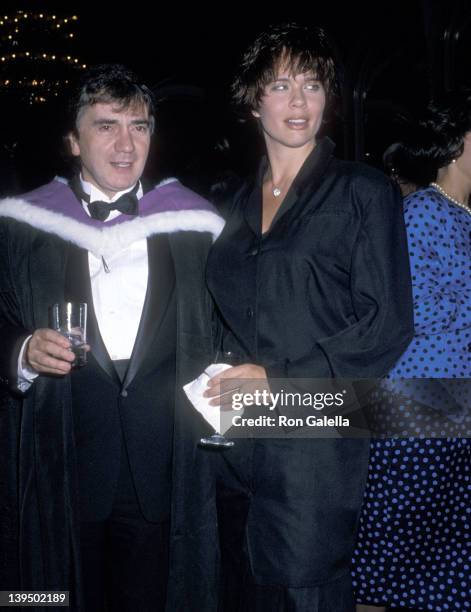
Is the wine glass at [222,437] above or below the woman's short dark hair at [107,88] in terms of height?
below

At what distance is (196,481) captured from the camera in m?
2.10

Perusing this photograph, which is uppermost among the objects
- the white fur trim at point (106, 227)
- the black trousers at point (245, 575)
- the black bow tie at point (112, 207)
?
the black bow tie at point (112, 207)

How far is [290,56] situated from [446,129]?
747 millimetres

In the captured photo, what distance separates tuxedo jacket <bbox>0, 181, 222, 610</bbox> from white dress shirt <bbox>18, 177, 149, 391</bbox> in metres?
0.03

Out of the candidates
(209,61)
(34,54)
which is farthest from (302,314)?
(209,61)

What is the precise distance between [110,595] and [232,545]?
46 cm

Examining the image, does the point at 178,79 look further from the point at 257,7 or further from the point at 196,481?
the point at 196,481

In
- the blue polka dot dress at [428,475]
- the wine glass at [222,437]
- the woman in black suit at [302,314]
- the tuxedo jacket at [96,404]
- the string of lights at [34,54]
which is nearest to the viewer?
the woman in black suit at [302,314]

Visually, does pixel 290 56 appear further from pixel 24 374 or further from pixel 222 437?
pixel 24 374

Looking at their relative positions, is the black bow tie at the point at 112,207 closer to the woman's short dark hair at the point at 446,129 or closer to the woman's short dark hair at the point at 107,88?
the woman's short dark hair at the point at 107,88

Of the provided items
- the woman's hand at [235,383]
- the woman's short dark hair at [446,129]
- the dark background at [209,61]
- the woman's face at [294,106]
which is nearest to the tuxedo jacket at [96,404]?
the woman's hand at [235,383]

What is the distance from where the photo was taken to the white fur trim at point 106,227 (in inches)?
82.8

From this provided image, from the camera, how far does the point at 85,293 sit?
6.74 ft

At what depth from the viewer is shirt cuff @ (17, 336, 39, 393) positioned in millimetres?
2020
